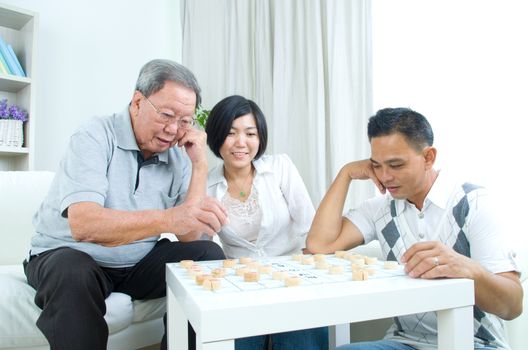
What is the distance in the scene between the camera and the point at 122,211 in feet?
3.98

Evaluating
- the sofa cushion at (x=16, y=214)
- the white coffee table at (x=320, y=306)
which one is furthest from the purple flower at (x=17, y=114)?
the white coffee table at (x=320, y=306)

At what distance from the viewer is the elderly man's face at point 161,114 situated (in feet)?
4.59

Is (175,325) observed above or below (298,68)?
below

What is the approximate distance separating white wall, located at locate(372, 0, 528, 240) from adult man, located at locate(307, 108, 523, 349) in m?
0.39

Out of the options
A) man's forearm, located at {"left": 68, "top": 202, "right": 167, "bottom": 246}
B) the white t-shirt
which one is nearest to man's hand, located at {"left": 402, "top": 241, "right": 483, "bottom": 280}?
the white t-shirt

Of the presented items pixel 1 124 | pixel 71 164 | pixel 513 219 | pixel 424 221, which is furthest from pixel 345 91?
pixel 1 124

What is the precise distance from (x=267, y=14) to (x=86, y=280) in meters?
2.42

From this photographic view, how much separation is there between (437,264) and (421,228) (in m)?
0.38

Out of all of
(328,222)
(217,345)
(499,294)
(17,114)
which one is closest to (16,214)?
(17,114)

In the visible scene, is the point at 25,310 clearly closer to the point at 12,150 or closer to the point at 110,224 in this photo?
the point at 110,224

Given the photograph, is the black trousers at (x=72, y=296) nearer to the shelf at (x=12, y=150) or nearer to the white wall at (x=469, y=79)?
the white wall at (x=469, y=79)

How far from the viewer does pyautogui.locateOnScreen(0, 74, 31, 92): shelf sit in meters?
2.79

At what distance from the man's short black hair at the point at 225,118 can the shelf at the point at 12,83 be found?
5.56ft

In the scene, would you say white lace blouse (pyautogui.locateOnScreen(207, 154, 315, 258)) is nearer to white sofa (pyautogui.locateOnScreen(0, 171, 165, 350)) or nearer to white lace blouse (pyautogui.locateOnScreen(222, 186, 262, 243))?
white lace blouse (pyautogui.locateOnScreen(222, 186, 262, 243))
